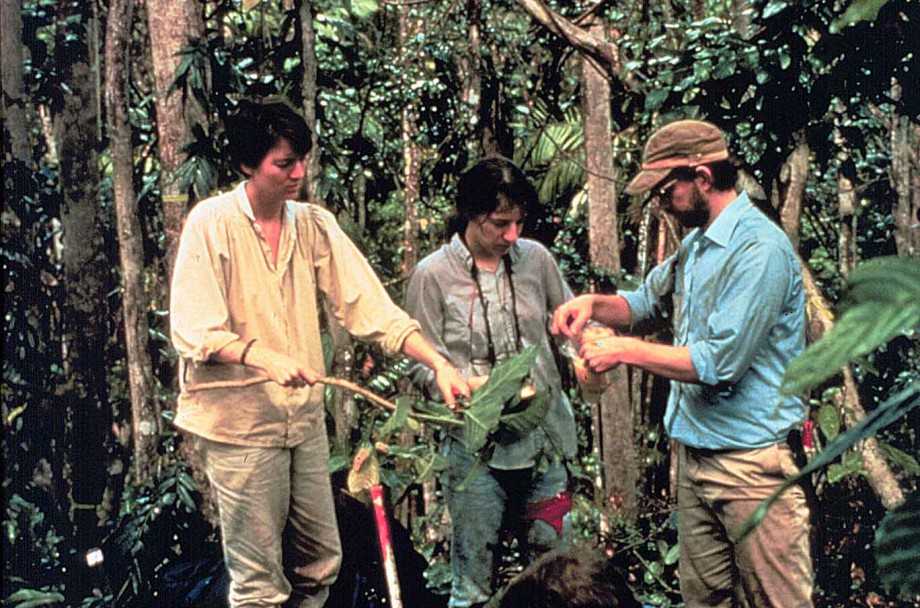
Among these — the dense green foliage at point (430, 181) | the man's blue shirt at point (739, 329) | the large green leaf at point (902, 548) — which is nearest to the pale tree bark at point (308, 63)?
the dense green foliage at point (430, 181)

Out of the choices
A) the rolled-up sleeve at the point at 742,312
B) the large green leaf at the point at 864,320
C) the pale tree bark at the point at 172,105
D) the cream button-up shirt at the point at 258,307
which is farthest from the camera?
the pale tree bark at the point at 172,105

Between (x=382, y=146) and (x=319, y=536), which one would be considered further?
(x=382, y=146)

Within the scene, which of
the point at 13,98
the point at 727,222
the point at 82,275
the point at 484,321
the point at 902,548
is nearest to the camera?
the point at 902,548

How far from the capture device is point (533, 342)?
4.08 metres

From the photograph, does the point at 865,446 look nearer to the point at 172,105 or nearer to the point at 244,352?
the point at 244,352

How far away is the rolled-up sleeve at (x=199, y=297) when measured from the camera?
3.43 meters

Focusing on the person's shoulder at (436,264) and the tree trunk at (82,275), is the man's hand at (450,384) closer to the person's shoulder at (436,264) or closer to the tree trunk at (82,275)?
the person's shoulder at (436,264)

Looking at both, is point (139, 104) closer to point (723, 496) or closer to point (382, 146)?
point (382, 146)

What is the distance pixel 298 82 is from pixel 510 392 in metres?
1.98

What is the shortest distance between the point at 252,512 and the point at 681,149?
1815 mm

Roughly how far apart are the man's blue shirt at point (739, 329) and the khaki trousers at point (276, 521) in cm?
129

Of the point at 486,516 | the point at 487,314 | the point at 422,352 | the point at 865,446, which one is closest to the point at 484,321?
the point at 487,314

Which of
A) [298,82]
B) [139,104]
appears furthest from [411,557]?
[139,104]

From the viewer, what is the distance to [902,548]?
32.2 inches
